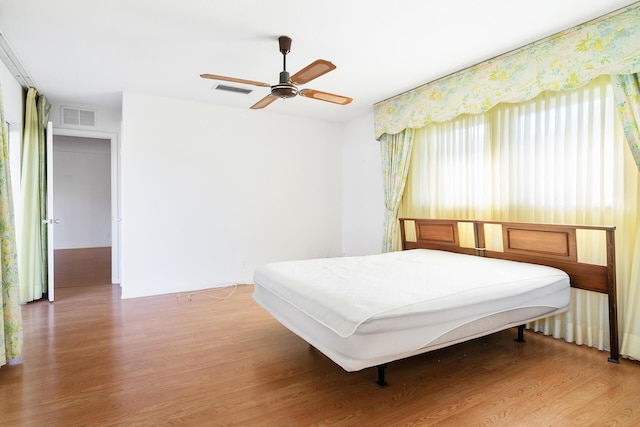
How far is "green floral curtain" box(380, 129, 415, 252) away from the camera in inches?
175

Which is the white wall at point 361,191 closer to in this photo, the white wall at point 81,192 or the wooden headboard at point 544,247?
the wooden headboard at point 544,247

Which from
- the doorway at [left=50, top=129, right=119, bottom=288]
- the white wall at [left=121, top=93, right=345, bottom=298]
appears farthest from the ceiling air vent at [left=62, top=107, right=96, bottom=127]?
the doorway at [left=50, top=129, right=119, bottom=288]

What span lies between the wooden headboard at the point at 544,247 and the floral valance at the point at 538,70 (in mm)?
1147

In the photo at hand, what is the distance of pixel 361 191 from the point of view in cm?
543

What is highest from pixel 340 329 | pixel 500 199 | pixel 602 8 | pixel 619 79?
pixel 602 8

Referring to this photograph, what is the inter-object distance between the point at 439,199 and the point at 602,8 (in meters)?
2.17

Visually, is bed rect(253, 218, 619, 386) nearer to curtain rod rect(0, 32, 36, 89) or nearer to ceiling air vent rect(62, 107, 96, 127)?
curtain rod rect(0, 32, 36, 89)

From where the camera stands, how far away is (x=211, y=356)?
2596 mm

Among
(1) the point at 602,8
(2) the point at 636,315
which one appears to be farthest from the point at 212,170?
(2) the point at 636,315

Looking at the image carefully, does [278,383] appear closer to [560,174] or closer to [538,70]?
[560,174]

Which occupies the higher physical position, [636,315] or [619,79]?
[619,79]

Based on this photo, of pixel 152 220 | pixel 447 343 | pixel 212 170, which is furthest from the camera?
pixel 212 170

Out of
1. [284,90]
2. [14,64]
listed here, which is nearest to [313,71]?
[284,90]

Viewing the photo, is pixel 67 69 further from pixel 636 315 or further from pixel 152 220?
pixel 636 315
